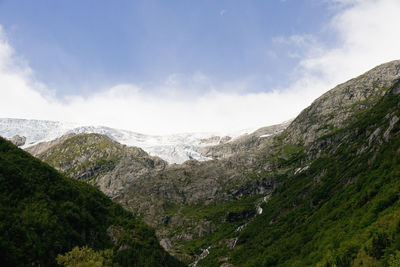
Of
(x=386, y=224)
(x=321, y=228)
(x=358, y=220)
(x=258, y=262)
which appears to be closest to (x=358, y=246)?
(x=386, y=224)

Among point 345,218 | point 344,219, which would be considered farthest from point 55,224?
point 345,218

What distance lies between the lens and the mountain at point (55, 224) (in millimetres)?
88062

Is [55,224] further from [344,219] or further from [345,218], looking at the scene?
[345,218]

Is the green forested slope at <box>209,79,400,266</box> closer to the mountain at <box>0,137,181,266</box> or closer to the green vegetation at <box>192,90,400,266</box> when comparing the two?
the green vegetation at <box>192,90,400,266</box>

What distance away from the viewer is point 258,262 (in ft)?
377

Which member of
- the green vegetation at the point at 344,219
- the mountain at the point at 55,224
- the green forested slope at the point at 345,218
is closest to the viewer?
the green vegetation at the point at 344,219

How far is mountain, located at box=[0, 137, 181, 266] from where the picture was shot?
289 ft

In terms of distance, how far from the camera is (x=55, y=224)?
10350 cm

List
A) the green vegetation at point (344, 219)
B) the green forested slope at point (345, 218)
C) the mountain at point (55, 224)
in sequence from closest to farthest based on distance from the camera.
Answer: the green vegetation at point (344, 219) → the green forested slope at point (345, 218) → the mountain at point (55, 224)

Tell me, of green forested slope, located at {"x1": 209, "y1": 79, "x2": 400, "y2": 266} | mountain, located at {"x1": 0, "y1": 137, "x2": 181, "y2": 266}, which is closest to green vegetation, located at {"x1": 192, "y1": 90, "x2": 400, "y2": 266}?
green forested slope, located at {"x1": 209, "y1": 79, "x2": 400, "y2": 266}

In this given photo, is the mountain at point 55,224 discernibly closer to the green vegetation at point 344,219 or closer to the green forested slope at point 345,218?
the green vegetation at point 344,219

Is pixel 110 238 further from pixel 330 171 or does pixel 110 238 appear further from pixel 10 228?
pixel 330 171

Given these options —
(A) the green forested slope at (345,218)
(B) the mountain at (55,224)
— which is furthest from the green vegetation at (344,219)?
(B) the mountain at (55,224)

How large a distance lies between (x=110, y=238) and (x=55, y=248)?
34.4 m
